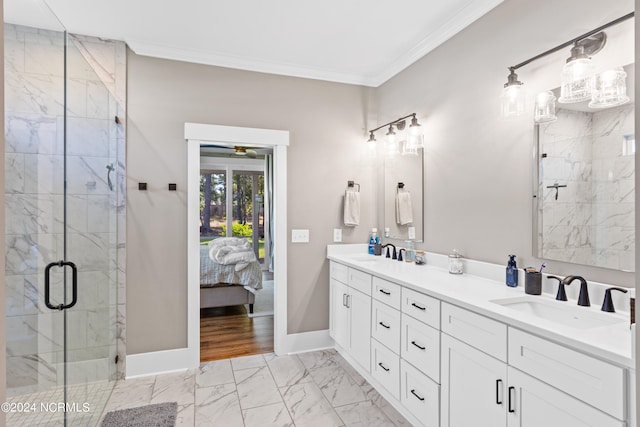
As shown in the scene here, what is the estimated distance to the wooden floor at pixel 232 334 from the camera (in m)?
3.44

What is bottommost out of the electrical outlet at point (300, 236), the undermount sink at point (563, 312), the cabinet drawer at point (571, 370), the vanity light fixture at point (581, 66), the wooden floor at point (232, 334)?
the wooden floor at point (232, 334)

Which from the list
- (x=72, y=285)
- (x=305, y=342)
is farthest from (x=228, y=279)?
(x=72, y=285)

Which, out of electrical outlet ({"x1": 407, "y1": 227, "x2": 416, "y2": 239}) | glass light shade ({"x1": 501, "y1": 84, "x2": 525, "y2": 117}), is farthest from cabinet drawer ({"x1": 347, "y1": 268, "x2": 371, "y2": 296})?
glass light shade ({"x1": 501, "y1": 84, "x2": 525, "y2": 117})

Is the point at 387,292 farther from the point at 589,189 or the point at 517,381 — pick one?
the point at 589,189

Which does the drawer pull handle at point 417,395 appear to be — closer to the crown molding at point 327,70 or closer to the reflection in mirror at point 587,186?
the reflection in mirror at point 587,186

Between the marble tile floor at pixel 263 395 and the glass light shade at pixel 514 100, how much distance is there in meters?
2.03

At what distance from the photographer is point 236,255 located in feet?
14.8

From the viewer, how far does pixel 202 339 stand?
147 inches

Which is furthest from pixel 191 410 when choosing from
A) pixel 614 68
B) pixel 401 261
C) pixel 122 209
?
pixel 614 68

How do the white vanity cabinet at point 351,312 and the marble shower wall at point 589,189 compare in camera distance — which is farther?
the white vanity cabinet at point 351,312

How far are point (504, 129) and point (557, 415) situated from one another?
1.59 metres

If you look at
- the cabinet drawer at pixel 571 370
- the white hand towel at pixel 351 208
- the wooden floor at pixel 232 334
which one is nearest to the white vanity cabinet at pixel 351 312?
the white hand towel at pixel 351 208

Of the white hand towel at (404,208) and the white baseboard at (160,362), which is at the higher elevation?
the white hand towel at (404,208)

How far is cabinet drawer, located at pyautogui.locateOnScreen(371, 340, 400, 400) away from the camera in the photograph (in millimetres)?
2328
